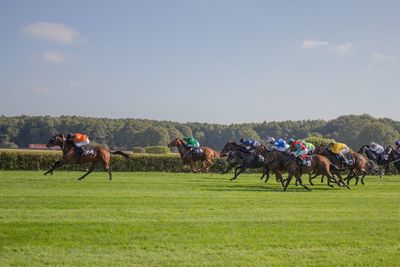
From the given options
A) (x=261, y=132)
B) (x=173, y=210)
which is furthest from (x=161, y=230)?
(x=261, y=132)

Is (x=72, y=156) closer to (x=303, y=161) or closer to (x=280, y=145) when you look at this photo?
(x=280, y=145)

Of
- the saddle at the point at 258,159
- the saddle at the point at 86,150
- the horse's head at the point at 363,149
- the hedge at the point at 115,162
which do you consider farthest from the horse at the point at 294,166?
the hedge at the point at 115,162

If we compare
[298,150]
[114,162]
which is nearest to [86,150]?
[298,150]

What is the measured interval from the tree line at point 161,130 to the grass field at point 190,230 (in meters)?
54.9

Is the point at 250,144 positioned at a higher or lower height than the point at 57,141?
higher

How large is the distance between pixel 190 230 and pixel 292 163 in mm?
9191

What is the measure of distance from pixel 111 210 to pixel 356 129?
6316 cm

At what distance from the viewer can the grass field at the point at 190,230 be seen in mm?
6859

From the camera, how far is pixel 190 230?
866cm

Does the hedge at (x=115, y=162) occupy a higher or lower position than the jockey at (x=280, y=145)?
lower

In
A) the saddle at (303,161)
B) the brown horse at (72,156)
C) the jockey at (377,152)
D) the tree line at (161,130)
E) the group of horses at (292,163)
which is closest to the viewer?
the saddle at (303,161)


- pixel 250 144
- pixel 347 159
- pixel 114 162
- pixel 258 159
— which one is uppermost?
pixel 250 144

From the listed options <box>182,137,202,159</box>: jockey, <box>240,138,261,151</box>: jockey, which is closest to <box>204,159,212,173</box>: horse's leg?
<box>182,137,202,159</box>: jockey

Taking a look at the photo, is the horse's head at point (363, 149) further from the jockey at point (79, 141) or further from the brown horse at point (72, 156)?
the jockey at point (79, 141)
